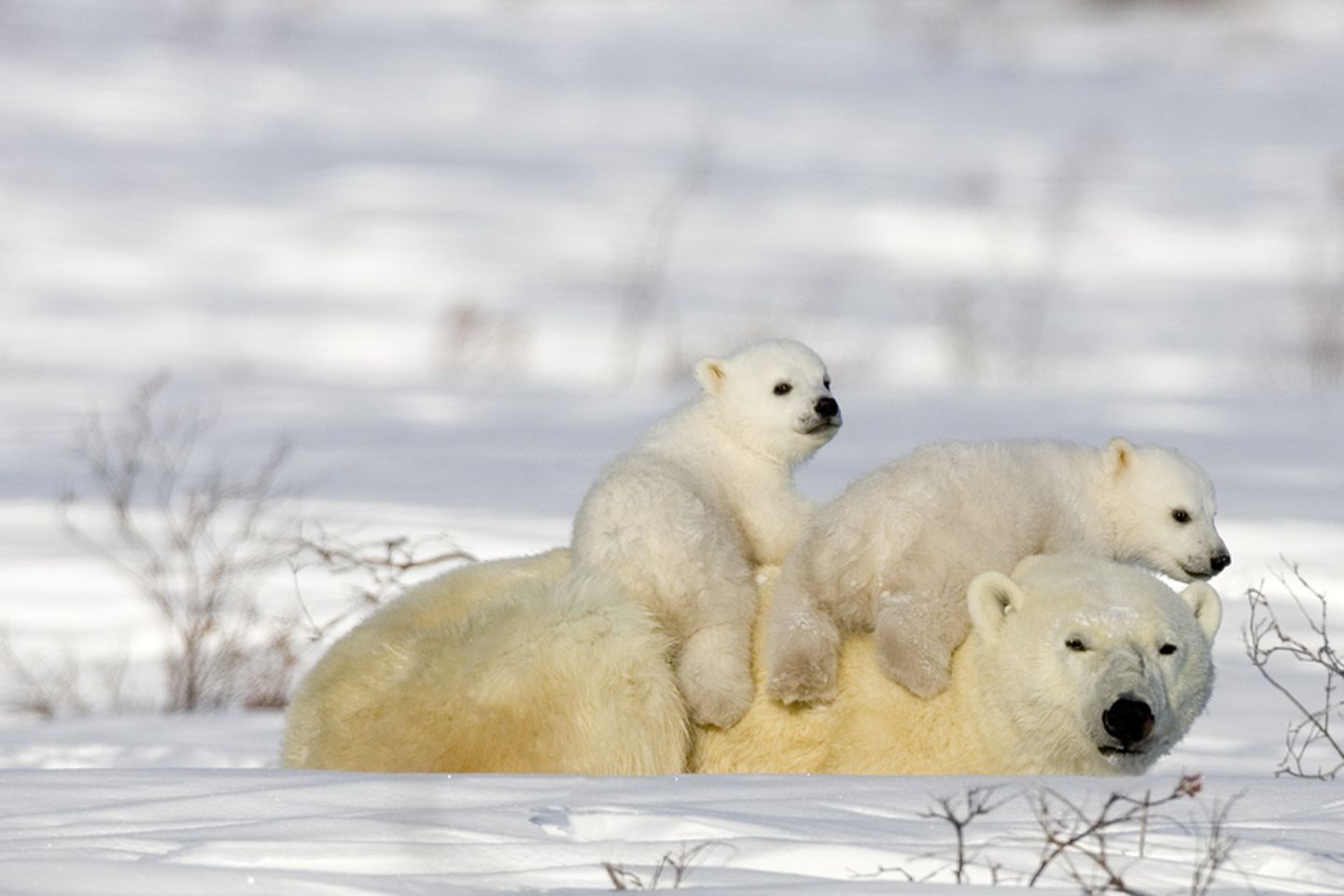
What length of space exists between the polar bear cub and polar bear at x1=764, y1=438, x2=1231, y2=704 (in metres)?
0.12

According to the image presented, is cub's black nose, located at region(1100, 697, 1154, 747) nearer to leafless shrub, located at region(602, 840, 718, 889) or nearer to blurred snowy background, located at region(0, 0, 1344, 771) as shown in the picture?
leafless shrub, located at region(602, 840, 718, 889)

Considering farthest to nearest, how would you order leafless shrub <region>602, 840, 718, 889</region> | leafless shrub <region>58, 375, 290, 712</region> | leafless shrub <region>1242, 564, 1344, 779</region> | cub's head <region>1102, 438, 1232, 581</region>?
leafless shrub <region>58, 375, 290, 712</region>
leafless shrub <region>1242, 564, 1344, 779</region>
cub's head <region>1102, 438, 1232, 581</region>
leafless shrub <region>602, 840, 718, 889</region>

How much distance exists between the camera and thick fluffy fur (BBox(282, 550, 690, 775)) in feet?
13.1

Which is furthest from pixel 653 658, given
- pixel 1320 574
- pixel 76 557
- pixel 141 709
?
pixel 76 557

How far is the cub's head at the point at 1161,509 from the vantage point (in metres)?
4.33

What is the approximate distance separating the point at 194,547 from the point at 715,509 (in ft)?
12.5

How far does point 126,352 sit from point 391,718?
9.94m

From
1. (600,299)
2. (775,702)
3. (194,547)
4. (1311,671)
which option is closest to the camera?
(775,702)

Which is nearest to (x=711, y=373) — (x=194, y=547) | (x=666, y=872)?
(x=666, y=872)

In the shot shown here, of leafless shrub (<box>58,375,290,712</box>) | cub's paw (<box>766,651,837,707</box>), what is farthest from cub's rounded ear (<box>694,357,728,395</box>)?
leafless shrub (<box>58,375,290,712</box>)

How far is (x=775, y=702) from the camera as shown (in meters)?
4.25

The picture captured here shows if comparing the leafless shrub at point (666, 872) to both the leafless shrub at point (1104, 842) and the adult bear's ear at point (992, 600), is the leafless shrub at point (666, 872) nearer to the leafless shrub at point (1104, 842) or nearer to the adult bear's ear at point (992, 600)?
the leafless shrub at point (1104, 842)

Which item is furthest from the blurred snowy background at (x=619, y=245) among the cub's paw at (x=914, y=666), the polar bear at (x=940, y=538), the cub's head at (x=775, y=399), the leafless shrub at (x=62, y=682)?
the cub's paw at (x=914, y=666)

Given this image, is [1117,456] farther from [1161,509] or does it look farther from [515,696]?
[515,696]
